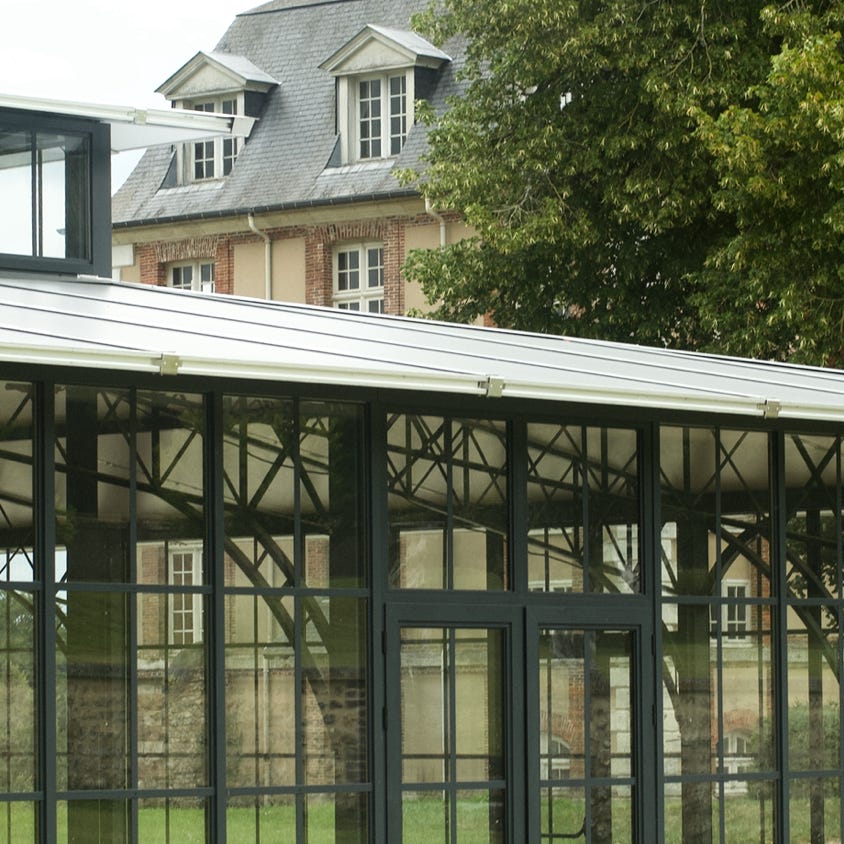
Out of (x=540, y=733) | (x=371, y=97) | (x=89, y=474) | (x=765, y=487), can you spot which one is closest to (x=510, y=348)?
(x=765, y=487)

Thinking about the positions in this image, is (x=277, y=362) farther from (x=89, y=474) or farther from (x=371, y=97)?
(x=371, y=97)

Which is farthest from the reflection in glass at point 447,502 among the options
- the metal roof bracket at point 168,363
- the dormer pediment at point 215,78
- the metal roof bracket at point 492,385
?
the dormer pediment at point 215,78

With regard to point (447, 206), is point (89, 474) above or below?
below

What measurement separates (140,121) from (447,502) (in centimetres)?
476

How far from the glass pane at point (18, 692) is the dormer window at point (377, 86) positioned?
2821 cm

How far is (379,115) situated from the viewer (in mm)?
37625

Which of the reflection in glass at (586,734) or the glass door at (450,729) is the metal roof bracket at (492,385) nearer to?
the glass door at (450,729)

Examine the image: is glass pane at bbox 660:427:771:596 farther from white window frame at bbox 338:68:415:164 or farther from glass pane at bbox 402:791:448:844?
white window frame at bbox 338:68:415:164

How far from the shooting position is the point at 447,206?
2389 centimetres

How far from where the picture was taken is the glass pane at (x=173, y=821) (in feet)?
31.5

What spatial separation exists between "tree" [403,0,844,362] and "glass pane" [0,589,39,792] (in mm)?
12516

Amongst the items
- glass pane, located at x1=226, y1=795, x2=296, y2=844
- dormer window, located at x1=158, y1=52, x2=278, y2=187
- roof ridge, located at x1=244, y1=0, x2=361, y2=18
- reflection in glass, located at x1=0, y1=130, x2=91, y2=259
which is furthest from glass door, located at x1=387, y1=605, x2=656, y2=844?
roof ridge, located at x1=244, y1=0, x2=361, y2=18

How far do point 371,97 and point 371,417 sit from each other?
28.2m

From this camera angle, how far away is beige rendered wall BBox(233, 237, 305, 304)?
→ 124 feet
